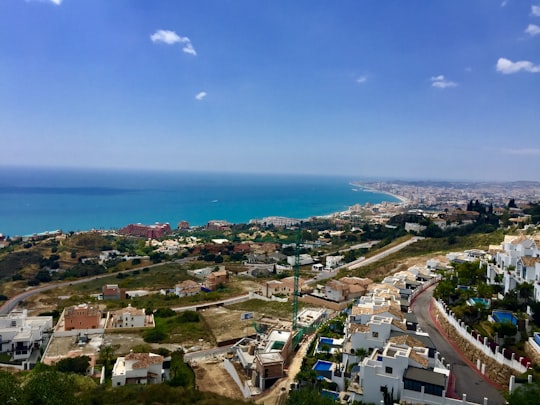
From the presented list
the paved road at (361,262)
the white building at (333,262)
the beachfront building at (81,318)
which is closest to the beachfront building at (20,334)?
the beachfront building at (81,318)

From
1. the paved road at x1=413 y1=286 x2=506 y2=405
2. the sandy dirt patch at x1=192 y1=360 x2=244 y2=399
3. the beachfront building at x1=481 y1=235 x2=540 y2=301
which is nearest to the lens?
the paved road at x1=413 y1=286 x2=506 y2=405

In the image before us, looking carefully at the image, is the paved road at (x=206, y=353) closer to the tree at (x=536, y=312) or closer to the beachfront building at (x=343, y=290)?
the beachfront building at (x=343, y=290)

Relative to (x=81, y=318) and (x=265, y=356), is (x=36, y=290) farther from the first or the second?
(x=265, y=356)

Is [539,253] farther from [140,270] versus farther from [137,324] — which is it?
[140,270]

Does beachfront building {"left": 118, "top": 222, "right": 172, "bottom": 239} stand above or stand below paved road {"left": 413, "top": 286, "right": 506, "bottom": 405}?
below

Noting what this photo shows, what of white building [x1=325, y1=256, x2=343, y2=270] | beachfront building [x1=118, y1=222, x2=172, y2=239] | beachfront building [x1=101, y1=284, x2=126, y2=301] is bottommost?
beachfront building [x1=118, y1=222, x2=172, y2=239]

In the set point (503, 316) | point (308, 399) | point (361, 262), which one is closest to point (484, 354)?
point (503, 316)

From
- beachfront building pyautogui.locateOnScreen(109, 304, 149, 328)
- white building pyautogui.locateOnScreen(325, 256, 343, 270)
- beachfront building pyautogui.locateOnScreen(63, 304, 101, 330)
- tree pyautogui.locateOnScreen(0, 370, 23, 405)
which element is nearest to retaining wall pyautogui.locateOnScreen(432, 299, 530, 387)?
tree pyautogui.locateOnScreen(0, 370, 23, 405)

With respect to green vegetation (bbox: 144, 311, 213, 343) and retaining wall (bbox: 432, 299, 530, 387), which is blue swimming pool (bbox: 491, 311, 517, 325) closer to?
retaining wall (bbox: 432, 299, 530, 387)

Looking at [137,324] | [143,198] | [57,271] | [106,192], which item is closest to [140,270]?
[57,271]
